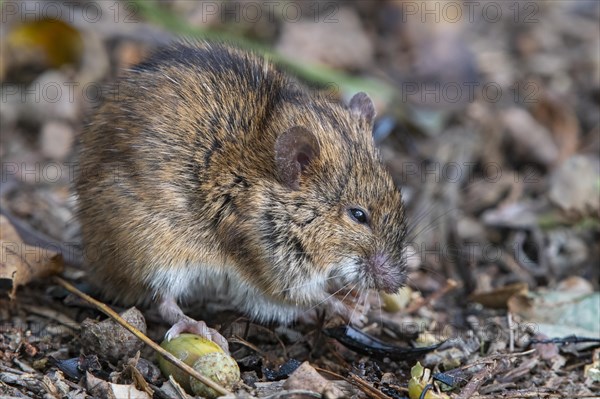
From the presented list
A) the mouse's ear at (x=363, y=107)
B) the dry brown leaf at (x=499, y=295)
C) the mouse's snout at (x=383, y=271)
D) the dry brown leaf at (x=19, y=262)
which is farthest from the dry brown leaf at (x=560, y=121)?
the dry brown leaf at (x=19, y=262)

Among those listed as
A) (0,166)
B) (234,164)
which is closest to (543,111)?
(234,164)

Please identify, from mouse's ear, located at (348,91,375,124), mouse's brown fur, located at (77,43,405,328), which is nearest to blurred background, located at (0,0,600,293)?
mouse's brown fur, located at (77,43,405,328)

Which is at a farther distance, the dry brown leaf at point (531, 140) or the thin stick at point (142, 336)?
the dry brown leaf at point (531, 140)

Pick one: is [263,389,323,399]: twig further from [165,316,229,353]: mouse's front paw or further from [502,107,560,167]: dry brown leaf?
[502,107,560,167]: dry brown leaf

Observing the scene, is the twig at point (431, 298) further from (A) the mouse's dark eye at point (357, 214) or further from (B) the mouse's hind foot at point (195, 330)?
(B) the mouse's hind foot at point (195, 330)

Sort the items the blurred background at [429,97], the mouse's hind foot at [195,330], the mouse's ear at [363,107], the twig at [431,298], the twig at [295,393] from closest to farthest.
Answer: the twig at [295,393] < the mouse's hind foot at [195,330] < the mouse's ear at [363,107] < the twig at [431,298] < the blurred background at [429,97]

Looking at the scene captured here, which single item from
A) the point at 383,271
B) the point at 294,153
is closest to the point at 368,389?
the point at 383,271
